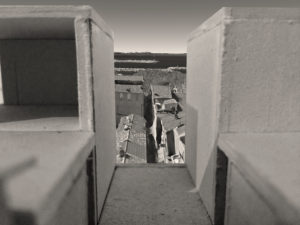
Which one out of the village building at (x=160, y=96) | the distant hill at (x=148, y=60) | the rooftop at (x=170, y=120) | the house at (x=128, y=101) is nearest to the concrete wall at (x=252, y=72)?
the rooftop at (x=170, y=120)

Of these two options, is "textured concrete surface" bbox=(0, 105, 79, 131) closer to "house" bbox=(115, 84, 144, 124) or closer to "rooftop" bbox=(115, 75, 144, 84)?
"house" bbox=(115, 84, 144, 124)

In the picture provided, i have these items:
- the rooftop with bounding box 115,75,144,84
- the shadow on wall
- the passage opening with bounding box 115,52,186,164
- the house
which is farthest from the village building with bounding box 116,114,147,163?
the rooftop with bounding box 115,75,144,84

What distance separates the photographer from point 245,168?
6.34 feet

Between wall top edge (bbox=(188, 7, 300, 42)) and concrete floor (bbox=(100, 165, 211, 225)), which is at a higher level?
wall top edge (bbox=(188, 7, 300, 42))

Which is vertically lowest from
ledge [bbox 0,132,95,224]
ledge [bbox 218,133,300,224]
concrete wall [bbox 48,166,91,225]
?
concrete wall [bbox 48,166,91,225]

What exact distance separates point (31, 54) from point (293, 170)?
401cm

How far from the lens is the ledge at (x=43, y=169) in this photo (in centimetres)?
120

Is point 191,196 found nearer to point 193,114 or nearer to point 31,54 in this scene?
point 193,114

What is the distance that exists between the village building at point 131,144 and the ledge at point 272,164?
10.3 meters

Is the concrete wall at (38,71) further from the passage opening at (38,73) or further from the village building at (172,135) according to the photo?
the village building at (172,135)

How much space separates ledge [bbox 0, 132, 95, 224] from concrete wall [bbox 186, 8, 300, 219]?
4.33 ft

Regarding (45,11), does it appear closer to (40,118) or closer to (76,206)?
(40,118)

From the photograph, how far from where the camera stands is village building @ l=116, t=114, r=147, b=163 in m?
13.0

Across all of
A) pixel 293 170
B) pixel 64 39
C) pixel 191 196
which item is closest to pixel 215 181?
pixel 191 196
